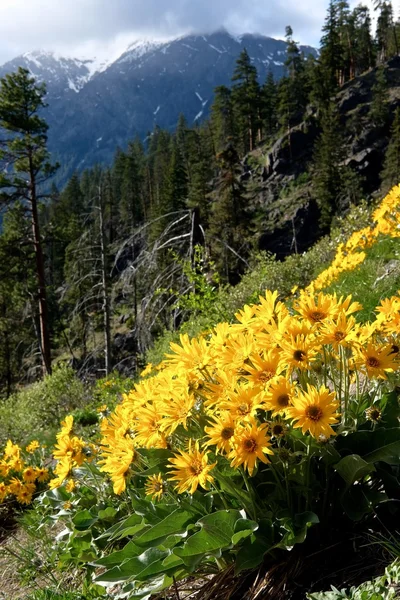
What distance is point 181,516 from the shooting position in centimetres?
166

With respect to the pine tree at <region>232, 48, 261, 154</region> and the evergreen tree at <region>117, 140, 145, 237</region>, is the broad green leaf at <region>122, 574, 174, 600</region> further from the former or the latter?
the pine tree at <region>232, 48, 261, 154</region>

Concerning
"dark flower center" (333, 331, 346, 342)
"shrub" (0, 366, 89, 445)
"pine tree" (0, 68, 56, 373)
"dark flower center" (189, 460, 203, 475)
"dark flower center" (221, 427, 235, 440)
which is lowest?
"shrub" (0, 366, 89, 445)

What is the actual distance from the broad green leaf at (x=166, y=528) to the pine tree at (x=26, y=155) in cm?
1449

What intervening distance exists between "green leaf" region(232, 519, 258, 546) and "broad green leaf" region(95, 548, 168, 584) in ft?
0.86

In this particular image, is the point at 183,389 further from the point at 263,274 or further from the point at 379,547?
the point at 263,274

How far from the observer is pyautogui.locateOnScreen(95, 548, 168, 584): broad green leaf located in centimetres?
151

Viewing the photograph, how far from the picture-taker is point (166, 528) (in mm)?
1636

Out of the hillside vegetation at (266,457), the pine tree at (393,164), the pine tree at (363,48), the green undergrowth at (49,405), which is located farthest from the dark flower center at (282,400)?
the pine tree at (363,48)

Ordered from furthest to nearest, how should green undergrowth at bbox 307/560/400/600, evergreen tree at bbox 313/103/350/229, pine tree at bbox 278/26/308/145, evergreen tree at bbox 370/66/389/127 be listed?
pine tree at bbox 278/26/308/145 < evergreen tree at bbox 370/66/389/127 < evergreen tree at bbox 313/103/350/229 < green undergrowth at bbox 307/560/400/600

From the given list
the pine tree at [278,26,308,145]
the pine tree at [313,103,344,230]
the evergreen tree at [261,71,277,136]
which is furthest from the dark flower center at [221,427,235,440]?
the evergreen tree at [261,71,277,136]

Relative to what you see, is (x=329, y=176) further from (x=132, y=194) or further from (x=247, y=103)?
(x=132, y=194)

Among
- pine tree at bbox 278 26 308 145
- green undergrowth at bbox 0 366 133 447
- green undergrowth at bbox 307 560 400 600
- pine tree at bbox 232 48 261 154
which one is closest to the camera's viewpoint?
green undergrowth at bbox 307 560 400 600

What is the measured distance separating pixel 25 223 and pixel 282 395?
53.2 feet

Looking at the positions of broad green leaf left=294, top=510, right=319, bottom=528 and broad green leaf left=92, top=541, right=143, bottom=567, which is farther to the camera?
broad green leaf left=92, top=541, right=143, bottom=567
